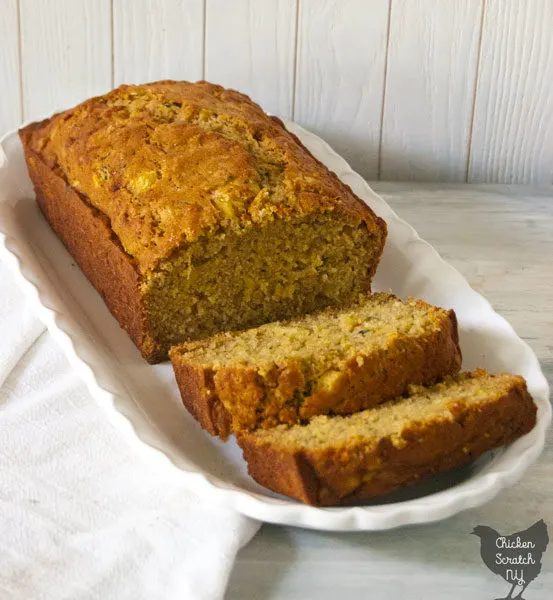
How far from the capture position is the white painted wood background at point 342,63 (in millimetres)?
3676

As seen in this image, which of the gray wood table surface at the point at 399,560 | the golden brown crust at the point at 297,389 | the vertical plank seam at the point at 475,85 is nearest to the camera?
the gray wood table surface at the point at 399,560

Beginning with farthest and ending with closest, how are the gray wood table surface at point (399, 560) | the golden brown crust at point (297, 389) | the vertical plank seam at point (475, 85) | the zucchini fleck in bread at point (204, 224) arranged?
the vertical plank seam at point (475, 85) → the zucchini fleck in bread at point (204, 224) → the golden brown crust at point (297, 389) → the gray wood table surface at point (399, 560)

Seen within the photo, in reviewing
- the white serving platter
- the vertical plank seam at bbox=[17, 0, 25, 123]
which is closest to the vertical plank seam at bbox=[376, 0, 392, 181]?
the white serving platter

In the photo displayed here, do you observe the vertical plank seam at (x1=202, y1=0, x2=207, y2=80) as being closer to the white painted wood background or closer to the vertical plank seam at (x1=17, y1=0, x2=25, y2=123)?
the white painted wood background

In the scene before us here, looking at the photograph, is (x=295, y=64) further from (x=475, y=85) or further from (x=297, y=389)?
(x=297, y=389)

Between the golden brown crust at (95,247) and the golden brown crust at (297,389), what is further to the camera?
the golden brown crust at (95,247)

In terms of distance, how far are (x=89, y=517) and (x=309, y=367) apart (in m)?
0.61

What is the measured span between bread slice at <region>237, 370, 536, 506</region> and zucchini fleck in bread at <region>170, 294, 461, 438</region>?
0.20 ft

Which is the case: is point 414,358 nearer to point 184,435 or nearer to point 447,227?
point 184,435

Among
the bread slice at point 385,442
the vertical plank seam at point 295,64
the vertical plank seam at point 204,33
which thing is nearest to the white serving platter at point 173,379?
the bread slice at point 385,442

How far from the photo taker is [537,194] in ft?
12.7

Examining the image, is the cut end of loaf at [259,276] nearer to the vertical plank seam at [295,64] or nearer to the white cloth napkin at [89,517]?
the white cloth napkin at [89,517]

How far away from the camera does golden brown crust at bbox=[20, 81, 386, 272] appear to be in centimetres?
234

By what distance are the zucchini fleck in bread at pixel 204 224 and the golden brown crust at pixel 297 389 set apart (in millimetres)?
405
